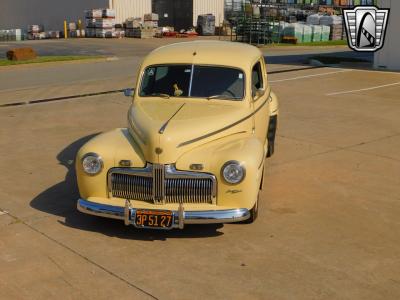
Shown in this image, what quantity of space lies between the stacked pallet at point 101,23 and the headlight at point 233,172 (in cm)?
3681

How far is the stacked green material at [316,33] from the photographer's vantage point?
3834 cm

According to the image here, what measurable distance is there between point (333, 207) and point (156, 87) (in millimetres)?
2723

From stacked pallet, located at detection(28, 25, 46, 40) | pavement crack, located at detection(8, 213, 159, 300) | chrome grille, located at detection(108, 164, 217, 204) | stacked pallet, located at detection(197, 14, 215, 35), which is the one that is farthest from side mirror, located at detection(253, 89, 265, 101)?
stacked pallet, located at detection(197, 14, 215, 35)

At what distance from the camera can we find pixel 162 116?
6223 mm

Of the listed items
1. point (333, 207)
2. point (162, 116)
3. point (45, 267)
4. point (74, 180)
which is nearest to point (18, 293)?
point (45, 267)

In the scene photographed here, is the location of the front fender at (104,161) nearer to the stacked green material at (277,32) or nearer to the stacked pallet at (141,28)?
the stacked green material at (277,32)

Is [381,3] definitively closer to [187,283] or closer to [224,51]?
[224,51]

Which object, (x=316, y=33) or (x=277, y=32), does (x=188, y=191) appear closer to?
(x=277, y=32)

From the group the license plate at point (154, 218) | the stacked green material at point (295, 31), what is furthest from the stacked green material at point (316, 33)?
the license plate at point (154, 218)

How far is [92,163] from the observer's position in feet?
18.8

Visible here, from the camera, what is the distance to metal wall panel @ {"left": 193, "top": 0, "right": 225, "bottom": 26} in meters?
47.3

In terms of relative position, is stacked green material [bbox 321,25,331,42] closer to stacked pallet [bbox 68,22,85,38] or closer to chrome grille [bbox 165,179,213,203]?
stacked pallet [bbox 68,22,85,38]

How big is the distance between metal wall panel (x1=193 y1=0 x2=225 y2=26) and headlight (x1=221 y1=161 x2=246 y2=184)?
43.2 metres

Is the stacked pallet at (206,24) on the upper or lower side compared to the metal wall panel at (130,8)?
lower
